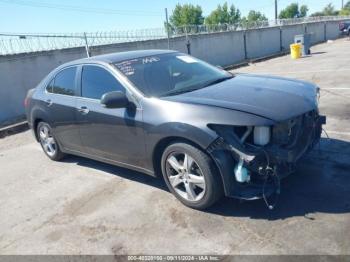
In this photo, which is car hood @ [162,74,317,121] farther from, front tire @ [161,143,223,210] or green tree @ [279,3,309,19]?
green tree @ [279,3,309,19]

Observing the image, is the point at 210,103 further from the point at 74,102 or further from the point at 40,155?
the point at 40,155

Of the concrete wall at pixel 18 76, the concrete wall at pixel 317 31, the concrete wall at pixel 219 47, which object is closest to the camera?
the concrete wall at pixel 18 76

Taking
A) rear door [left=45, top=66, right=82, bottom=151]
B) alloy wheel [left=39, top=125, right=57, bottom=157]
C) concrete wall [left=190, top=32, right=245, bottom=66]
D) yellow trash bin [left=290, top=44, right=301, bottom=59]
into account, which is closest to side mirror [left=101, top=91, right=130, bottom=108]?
rear door [left=45, top=66, right=82, bottom=151]

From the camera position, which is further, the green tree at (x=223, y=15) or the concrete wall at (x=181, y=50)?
the green tree at (x=223, y=15)

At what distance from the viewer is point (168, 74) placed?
455 cm

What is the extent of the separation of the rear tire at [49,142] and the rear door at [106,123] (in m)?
1.04

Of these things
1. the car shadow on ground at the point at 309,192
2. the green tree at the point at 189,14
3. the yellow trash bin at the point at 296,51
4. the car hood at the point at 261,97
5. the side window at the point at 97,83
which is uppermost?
the green tree at the point at 189,14

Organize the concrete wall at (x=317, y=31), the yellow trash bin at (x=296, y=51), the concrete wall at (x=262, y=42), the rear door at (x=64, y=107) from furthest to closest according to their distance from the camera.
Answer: the concrete wall at (x=317, y=31), the concrete wall at (x=262, y=42), the yellow trash bin at (x=296, y=51), the rear door at (x=64, y=107)

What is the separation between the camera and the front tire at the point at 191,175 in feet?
11.7

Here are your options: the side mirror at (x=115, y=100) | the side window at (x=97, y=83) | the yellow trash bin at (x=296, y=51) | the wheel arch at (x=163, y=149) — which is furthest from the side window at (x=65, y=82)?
the yellow trash bin at (x=296, y=51)

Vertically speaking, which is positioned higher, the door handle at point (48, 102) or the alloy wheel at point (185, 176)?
the door handle at point (48, 102)

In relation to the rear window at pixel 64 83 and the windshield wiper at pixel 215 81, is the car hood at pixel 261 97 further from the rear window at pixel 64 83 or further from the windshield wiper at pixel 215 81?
the rear window at pixel 64 83

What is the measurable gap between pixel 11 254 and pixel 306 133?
3.18m

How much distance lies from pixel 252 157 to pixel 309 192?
1004 mm
